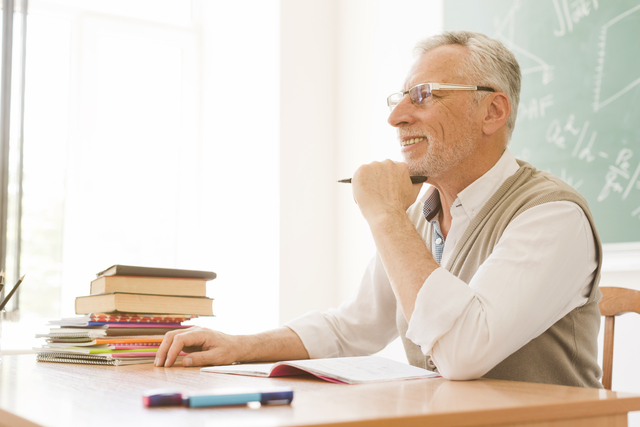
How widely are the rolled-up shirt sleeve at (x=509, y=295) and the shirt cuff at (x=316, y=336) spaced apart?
18.6 inches

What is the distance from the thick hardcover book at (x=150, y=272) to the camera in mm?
1312

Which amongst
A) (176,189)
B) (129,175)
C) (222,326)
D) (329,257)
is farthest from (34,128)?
(329,257)

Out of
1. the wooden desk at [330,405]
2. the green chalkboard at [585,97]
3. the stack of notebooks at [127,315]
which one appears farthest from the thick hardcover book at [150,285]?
the green chalkboard at [585,97]

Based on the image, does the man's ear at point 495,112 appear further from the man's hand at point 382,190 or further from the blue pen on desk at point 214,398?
the blue pen on desk at point 214,398

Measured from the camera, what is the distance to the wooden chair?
141 cm

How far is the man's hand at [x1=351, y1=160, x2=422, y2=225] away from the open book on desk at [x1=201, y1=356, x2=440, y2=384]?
283 mm

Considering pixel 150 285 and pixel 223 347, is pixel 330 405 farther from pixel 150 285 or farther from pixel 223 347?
pixel 150 285

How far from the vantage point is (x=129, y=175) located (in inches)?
144

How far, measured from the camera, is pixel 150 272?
1.35 meters

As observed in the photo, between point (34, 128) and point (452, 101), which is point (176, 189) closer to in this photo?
point (34, 128)

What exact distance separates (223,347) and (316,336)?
0.27m

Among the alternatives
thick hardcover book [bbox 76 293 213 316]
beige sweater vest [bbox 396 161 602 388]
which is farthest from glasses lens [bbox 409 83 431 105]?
thick hardcover book [bbox 76 293 213 316]

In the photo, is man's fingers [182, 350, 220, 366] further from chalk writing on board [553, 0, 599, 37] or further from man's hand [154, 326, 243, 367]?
chalk writing on board [553, 0, 599, 37]

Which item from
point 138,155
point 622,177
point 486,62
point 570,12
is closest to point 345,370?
point 486,62
